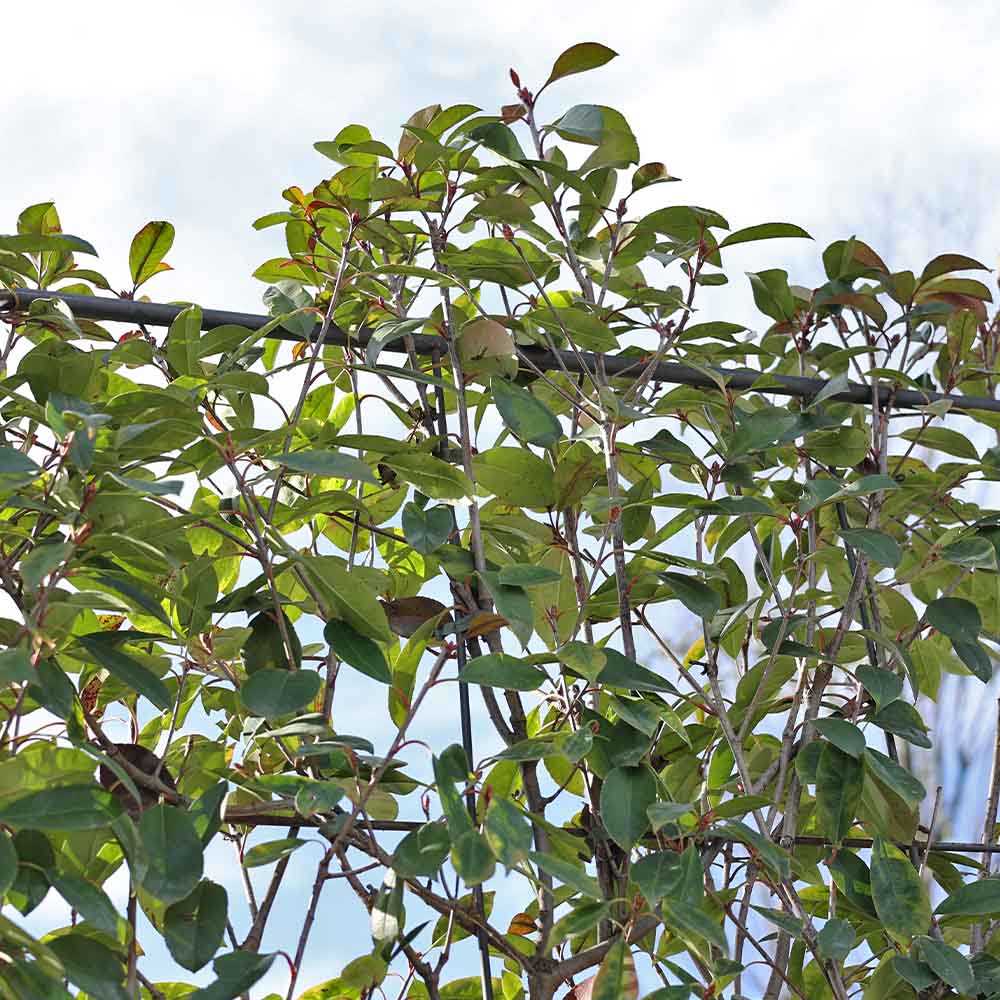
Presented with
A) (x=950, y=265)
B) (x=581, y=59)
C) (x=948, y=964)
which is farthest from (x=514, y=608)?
(x=950, y=265)

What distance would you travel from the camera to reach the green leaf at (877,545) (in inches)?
42.4

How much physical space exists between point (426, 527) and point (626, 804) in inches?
11.2

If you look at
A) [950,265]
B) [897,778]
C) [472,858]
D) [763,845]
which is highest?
[950,265]

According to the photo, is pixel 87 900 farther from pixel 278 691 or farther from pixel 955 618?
pixel 955 618

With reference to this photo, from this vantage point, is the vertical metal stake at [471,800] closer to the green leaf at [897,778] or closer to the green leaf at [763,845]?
the green leaf at [763,845]

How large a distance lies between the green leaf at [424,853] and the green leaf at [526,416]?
1.15 ft

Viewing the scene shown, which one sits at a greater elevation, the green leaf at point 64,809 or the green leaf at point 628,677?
the green leaf at point 628,677

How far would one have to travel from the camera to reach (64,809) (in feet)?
2.47

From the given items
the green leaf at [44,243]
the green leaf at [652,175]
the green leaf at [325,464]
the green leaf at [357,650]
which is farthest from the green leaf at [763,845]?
the green leaf at [44,243]

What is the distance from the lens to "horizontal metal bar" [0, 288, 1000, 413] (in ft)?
3.87

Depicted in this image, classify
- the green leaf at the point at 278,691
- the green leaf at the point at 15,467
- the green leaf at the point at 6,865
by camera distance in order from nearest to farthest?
the green leaf at the point at 6,865 < the green leaf at the point at 15,467 < the green leaf at the point at 278,691

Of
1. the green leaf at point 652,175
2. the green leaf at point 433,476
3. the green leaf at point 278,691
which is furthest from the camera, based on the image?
the green leaf at point 652,175

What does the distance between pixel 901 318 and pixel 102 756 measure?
3.34 feet

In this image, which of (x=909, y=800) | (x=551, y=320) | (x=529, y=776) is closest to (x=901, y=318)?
(x=551, y=320)
